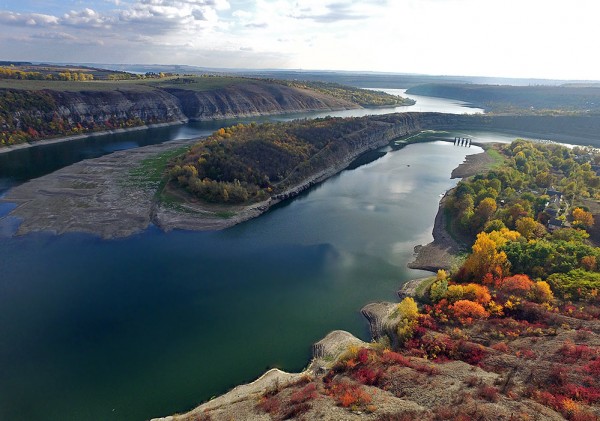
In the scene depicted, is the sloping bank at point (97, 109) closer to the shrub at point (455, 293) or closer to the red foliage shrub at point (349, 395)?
the red foliage shrub at point (349, 395)

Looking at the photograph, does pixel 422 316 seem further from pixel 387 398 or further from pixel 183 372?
pixel 183 372

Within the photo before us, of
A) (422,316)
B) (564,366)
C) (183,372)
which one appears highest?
(564,366)

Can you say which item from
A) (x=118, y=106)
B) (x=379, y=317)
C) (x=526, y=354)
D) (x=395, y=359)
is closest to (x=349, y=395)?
(x=395, y=359)

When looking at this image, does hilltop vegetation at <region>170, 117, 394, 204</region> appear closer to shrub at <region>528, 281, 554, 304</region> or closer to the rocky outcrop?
the rocky outcrop

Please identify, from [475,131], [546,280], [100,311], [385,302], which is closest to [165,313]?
[100,311]

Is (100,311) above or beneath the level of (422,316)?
beneath

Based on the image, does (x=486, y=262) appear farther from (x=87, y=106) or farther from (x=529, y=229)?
(x=87, y=106)

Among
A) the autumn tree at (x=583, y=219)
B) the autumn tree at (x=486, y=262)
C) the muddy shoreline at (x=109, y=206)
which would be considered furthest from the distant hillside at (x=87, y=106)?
the autumn tree at (x=583, y=219)

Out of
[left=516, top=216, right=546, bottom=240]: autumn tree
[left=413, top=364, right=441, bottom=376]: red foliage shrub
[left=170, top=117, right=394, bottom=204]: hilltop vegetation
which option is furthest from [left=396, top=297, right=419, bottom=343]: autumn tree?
[left=170, top=117, right=394, bottom=204]: hilltop vegetation
